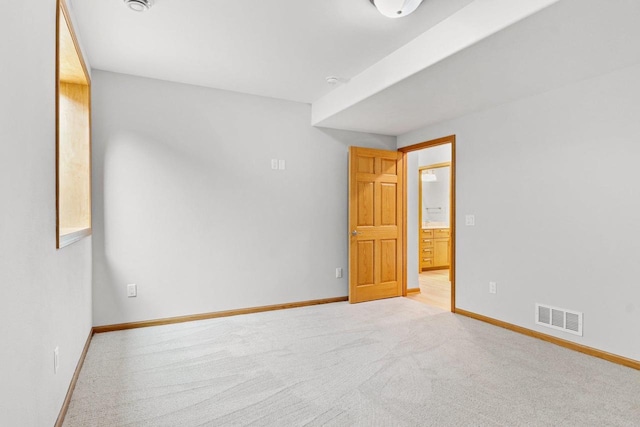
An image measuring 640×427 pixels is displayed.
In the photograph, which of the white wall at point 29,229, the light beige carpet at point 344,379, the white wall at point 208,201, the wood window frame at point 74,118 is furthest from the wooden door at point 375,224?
the white wall at point 29,229

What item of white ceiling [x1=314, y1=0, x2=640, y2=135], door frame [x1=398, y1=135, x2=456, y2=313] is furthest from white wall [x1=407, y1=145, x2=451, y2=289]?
white ceiling [x1=314, y1=0, x2=640, y2=135]

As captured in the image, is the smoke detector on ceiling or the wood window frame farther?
the smoke detector on ceiling

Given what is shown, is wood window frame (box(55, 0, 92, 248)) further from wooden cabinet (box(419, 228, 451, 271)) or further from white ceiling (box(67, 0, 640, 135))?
wooden cabinet (box(419, 228, 451, 271))

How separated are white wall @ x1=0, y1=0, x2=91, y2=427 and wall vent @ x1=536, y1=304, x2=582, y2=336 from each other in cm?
369

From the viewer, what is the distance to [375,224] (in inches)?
187

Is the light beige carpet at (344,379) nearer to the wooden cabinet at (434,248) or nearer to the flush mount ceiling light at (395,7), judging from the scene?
the flush mount ceiling light at (395,7)

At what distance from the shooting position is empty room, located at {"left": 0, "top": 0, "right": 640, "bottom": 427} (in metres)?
1.96

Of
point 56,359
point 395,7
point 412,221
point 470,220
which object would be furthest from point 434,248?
point 56,359

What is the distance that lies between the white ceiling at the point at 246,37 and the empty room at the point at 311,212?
0.02 meters

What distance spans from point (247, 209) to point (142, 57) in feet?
5.90

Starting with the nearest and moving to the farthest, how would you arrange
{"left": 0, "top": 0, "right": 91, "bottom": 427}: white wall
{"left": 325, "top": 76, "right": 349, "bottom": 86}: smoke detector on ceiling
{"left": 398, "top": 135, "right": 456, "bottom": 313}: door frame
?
{"left": 0, "top": 0, "right": 91, "bottom": 427}: white wall, {"left": 325, "top": 76, "right": 349, "bottom": 86}: smoke detector on ceiling, {"left": 398, "top": 135, "right": 456, "bottom": 313}: door frame

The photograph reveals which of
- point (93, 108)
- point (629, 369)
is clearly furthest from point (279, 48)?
point (629, 369)

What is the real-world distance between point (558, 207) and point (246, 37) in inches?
120

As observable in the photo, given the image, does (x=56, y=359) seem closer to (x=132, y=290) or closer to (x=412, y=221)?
(x=132, y=290)
